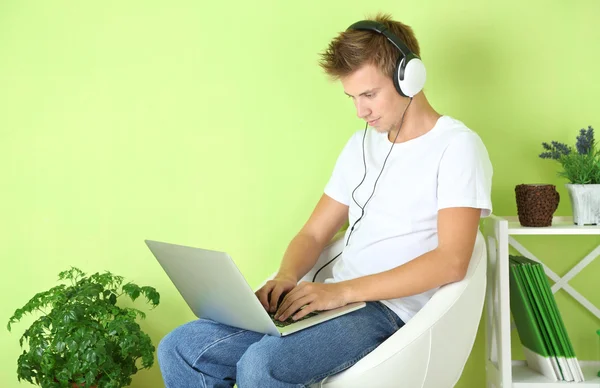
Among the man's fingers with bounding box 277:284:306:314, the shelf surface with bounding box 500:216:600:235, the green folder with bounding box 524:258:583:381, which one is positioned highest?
the man's fingers with bounding box 277:284:306:314

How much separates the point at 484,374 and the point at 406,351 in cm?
86

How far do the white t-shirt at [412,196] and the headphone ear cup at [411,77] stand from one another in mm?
146

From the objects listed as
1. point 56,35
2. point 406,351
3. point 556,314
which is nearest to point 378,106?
point 406,351

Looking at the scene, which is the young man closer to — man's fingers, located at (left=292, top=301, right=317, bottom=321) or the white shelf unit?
man's fingers, located at (left=292, top=301, right=317, bottom=321)

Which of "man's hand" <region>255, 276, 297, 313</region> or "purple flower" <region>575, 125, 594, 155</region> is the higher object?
"purple flower" <region>575, 125, 594, 155</region>

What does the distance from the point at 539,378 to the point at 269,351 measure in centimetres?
89

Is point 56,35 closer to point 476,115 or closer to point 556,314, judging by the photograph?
point 476,115

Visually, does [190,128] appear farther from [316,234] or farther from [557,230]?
[557,230]

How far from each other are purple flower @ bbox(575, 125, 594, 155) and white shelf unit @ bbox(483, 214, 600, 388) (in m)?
0.22

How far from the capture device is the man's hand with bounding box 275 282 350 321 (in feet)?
5.13

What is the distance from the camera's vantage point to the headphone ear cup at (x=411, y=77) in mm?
1651

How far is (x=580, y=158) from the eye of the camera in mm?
1981

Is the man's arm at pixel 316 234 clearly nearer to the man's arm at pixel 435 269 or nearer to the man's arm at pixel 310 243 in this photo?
the man's arm at pixel 310 243

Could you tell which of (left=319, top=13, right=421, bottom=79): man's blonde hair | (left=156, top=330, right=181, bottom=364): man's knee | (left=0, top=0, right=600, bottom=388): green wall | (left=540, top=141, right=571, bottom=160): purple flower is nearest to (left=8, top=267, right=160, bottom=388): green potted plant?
(left=0, top=0, right=600, bottom=388): green wall
